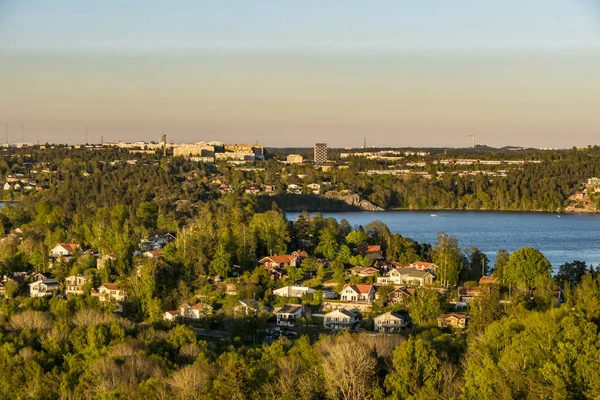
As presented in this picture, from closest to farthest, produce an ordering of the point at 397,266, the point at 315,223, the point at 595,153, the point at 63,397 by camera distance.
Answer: the point at 63,397 < the point at 397,266 < the point at 315,223 < the point at 595,153

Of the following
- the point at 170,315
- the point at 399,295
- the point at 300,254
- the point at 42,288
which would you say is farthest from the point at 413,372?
the point at 42,288

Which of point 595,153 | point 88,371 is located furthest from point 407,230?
point 595,153

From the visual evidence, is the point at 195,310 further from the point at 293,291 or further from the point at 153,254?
the point at 153,254

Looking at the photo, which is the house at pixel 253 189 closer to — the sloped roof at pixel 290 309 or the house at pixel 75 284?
the house at pixel 75 284

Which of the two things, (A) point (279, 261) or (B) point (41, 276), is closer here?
(B) point (41, 276)

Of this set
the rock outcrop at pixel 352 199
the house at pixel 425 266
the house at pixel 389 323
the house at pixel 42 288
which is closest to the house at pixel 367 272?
the house at pixel 425 266

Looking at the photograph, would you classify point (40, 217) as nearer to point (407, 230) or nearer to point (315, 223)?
point (315, 223)
